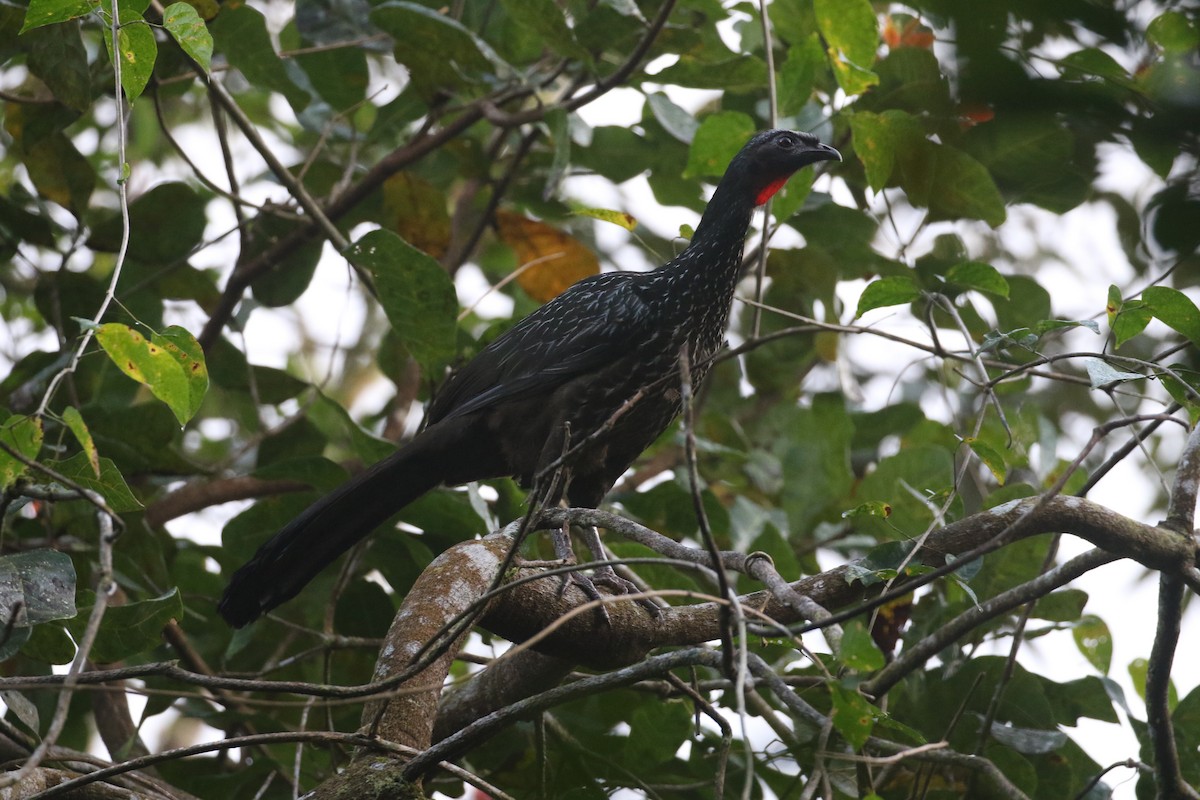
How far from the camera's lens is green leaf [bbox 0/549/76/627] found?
2297mm

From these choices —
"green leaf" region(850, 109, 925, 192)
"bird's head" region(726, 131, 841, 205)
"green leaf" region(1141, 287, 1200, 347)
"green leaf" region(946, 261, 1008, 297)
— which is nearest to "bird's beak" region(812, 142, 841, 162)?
"bird's head" region(726, 131, 841, 205)

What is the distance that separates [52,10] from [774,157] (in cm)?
232

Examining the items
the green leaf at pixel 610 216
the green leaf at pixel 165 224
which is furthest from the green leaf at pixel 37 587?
the green leaf at pixel 165 224

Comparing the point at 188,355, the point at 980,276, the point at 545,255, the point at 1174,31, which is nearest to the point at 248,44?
the point at 545,255

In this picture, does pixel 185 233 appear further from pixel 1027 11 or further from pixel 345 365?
pixel 1027 11

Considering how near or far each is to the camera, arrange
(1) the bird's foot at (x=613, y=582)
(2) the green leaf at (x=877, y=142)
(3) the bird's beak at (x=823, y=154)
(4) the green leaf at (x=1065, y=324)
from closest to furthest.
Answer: (4) the green leaf at (x=1065, y=324) < (2) the green leaf at (x=877, y=142) < (1) the bird's foot at (x=613, y=582) < (3) the bird's beak at (x=823, y=154)

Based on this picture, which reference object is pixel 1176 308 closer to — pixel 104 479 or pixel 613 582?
pixel 613 582

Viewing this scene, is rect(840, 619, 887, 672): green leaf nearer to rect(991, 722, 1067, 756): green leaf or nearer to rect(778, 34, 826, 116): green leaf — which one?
rect(991, 722, 1067, 756): green leaf

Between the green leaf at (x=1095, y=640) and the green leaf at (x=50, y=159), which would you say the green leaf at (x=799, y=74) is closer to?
the green leaf at (x=1095, y=640)

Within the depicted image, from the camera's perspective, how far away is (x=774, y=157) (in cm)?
401

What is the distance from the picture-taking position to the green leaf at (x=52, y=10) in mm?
2488

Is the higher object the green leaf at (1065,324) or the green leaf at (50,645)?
the green leaf at (1065,324)

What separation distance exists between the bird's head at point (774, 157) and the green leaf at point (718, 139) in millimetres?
120

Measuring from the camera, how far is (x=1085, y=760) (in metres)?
3.44
